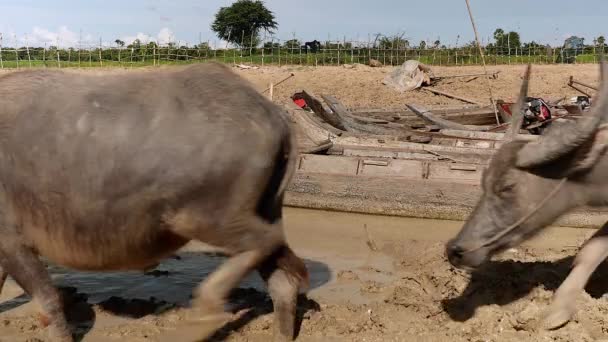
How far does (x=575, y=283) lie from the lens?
4316 millimetres

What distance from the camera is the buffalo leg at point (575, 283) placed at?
13.8ft

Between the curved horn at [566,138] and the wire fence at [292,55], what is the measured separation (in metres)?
24.6

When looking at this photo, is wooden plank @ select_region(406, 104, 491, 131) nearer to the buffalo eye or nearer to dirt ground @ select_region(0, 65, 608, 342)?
dirt ground @ select_region(0, 65, 608, 342)

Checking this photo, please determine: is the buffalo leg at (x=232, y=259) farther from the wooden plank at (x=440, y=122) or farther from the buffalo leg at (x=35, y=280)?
the wooden plank at (x=440, y=122)

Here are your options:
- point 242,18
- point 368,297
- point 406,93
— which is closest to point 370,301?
point 368,297

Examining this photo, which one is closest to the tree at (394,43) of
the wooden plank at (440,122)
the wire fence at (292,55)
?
the wire fence at (292,55)

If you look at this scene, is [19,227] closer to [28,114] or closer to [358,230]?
[28,114]

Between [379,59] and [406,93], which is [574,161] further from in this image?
[379,59]

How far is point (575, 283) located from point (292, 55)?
85.9ft

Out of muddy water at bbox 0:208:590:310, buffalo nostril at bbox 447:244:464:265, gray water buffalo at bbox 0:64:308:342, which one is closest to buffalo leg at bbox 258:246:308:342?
gray water buffalo at bbox 0:64:308:342

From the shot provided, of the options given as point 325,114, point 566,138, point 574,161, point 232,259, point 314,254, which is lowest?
point 314,254

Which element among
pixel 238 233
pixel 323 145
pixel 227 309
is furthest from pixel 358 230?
pixel 238 233

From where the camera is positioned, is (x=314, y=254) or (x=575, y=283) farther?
(x=314, y=254)

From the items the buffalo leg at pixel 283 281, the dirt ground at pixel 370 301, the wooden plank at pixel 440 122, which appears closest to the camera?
the buffalo leg at pixel 283 281
